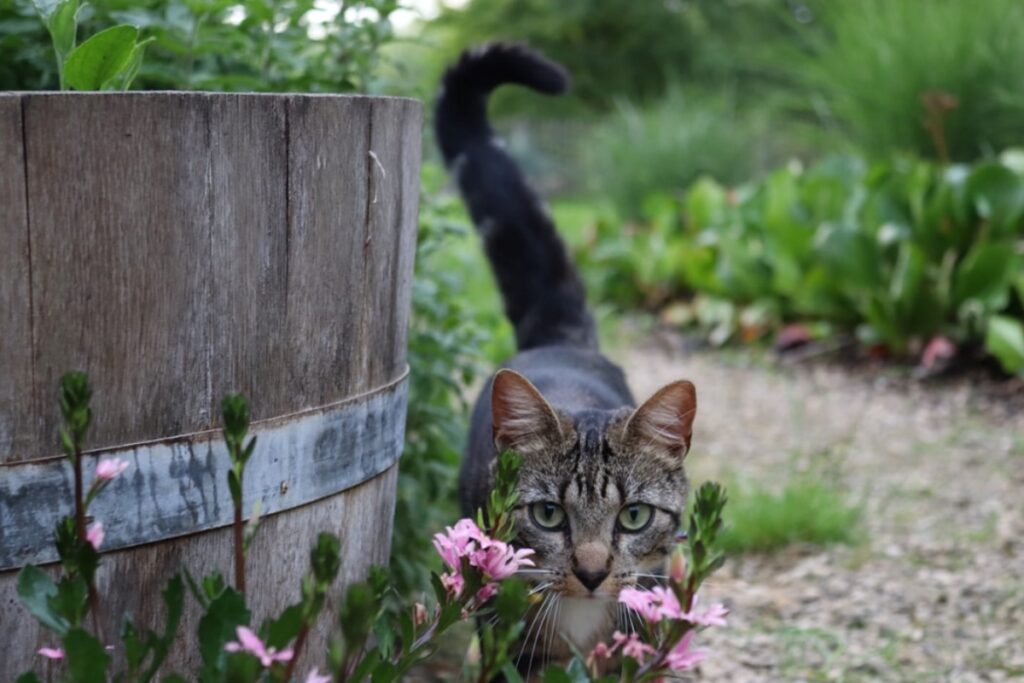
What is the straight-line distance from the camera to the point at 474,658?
231 cm

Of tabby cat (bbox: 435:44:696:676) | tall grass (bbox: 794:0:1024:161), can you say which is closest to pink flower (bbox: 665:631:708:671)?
tabby cat (bbox: 435:44:696:676)

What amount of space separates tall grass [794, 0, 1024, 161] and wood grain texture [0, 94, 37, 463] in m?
4.92

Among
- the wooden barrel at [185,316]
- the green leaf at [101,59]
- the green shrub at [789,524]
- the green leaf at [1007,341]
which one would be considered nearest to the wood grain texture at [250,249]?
the wooden barrel at [185,316]

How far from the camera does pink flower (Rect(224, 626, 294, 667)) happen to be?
1.16 metres

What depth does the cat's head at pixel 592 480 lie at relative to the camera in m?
1.98

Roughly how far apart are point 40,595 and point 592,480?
99 cm

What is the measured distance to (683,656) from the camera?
1.31 meters

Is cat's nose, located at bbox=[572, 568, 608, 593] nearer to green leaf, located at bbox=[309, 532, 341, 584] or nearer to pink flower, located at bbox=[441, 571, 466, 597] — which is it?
pink flower, located at bbox=[441, 571, 466, 597]

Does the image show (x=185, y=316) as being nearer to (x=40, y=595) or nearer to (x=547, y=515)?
(x=40, y=595)

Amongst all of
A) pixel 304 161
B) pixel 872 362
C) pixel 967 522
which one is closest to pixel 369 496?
pixel 304 161

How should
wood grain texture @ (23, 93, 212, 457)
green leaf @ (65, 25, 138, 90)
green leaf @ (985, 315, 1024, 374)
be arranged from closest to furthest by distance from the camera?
wood grain texture @ (23, 93, 212, 457)
green leaf @ (65, 25, 138, 90)
green leaf @ (985, 315, 1024, 374)

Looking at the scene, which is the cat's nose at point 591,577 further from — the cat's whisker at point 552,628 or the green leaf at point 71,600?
the green leaf at point 71,600

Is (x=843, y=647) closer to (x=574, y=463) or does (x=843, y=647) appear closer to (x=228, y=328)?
(x=574, y=463)

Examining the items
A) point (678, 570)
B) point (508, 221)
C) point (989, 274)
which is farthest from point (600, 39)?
point (678, 570)
